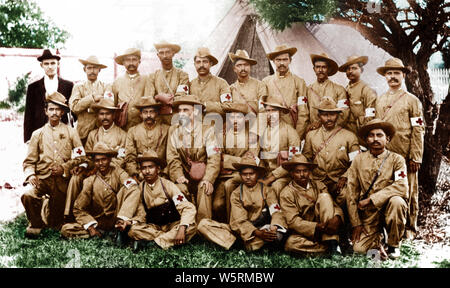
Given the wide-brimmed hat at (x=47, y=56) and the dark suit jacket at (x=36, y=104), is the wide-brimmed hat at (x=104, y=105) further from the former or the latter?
the wide-brimmed hat at (x=47, y=56)

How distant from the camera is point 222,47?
6461 mm

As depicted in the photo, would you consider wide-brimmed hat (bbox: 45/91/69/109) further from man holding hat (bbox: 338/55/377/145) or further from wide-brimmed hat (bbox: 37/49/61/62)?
man holding hat (bbox: 338/55/377/145)

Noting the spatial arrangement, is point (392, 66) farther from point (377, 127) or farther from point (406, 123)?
point (377, 127)

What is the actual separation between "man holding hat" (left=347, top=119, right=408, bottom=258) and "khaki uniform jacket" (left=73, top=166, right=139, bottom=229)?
8.44 feet

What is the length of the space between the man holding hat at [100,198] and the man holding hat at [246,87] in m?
1.68

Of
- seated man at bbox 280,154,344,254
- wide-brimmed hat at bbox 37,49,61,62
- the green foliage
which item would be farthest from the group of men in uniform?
the green foliage

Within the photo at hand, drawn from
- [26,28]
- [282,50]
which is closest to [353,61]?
[282,50]

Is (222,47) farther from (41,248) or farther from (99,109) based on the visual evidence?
(41,248)

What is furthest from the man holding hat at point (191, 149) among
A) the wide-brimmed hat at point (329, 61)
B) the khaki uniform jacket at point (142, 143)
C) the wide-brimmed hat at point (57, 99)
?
the wide-brimmed hat at point (329, 61)

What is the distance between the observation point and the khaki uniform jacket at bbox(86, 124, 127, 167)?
568 centimetres

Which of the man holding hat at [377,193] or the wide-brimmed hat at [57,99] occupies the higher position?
the wide-brimmed hat at [57,99]

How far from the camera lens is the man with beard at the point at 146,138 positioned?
5.64m
